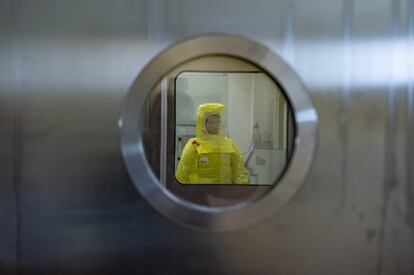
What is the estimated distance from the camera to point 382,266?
1.06 meters

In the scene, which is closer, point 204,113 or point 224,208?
point 224,208

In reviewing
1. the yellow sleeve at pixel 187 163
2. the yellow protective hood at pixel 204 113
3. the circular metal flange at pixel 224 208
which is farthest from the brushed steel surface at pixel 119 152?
the yellow protective hood at pixel 204 113

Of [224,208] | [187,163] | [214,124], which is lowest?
[224,208]

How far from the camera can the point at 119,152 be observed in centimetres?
101

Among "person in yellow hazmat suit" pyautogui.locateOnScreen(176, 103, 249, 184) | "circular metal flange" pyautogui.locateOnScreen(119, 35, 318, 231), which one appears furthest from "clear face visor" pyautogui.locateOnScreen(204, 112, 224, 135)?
"circular metal flange" pyautogui.locateOnScreen(119, 35, 318, 231)

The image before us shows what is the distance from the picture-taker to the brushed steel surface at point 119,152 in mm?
1013

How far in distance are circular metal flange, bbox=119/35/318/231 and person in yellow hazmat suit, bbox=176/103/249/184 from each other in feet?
0.63

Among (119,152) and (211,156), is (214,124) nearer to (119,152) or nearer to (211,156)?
(211,156)

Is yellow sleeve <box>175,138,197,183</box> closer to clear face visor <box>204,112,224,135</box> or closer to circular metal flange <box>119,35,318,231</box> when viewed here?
clear face visor <box>204,112,224,135</box>

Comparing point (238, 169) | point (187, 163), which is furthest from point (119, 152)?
point (238, 169)

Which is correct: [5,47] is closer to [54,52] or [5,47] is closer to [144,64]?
[54,52]

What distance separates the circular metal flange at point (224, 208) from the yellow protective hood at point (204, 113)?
29 centimetres

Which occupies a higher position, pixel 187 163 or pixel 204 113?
pixel 204 113

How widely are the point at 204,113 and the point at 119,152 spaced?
0.38 m
